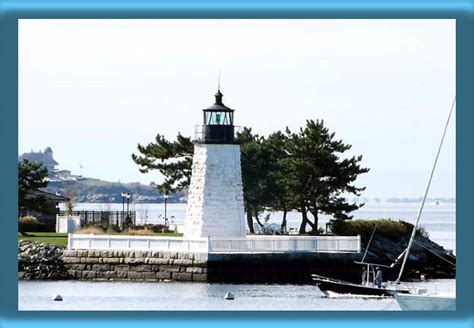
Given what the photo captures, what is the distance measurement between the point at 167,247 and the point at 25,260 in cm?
354

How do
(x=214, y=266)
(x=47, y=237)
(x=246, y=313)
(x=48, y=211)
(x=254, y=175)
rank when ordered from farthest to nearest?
(x=254, y=175) < (x=48, y=211) < (x=47, y=237) < (x=214, y=266) < (x=246, y=313)

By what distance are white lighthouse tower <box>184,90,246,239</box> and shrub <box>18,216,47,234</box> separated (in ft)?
18.2

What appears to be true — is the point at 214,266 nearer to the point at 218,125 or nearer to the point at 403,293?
the point at 218,125

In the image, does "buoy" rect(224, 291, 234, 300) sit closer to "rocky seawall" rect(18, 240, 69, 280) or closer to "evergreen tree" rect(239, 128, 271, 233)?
"rocky seawall" rect(18, 240, 69, 280)

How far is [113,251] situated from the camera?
37.5 meters

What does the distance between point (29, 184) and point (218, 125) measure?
684 centimetres

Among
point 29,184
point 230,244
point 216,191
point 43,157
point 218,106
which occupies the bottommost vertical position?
point 230,244

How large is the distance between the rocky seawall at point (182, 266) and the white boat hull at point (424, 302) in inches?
333

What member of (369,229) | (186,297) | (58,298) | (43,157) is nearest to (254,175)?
(369,229)

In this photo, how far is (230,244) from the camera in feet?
122

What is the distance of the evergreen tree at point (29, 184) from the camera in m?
42.8

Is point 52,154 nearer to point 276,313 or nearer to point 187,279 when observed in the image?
point 187,279

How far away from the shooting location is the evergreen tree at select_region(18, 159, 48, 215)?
4281 centimetres
